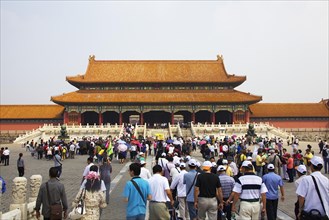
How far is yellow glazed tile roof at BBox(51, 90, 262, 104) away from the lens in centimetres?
5019

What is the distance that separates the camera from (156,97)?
52.0m

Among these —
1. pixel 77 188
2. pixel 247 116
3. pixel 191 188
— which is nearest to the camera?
pixel 191 188

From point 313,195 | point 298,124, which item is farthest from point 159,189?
point 298,124

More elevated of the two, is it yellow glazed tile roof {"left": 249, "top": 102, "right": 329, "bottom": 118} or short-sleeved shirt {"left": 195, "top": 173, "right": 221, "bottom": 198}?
yellow glazed tile roof {"left": 249, "top": 102, "right": 329, "bottom": 118}

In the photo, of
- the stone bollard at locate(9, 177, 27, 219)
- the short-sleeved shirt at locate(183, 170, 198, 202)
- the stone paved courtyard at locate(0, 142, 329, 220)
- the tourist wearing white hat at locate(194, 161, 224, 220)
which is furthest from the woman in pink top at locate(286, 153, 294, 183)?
the stone bollard at locate(9, 177, 27, 219)

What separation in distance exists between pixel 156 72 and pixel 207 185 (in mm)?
50966

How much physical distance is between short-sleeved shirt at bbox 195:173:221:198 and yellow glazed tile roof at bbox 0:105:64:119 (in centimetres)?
4780

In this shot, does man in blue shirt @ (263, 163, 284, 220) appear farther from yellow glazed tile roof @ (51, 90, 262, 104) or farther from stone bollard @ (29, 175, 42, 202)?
yellow glazed tile roof @ (51, 90, 262, 104)

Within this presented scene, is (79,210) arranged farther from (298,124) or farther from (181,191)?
(298,124)

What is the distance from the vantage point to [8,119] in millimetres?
51906

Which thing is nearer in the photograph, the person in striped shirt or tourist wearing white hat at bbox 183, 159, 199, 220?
the person in striped shirt

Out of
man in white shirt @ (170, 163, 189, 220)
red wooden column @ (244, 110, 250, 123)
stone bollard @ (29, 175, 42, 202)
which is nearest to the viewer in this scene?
man in white shirt @ (170, 163, 189, 220)

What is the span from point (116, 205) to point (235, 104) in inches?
1630

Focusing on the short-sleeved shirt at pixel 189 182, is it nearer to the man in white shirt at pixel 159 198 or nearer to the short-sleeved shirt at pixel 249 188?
the man in white shirt at pixel 159 198
